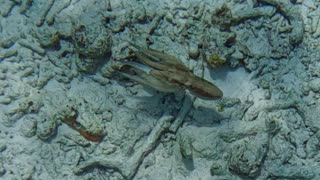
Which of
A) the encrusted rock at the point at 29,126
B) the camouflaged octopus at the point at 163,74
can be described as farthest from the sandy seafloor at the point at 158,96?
the camouflaged octopus at the point at 163,74

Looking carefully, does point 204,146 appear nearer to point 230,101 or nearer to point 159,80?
point 230,101

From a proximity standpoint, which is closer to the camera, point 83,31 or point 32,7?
point 83,31

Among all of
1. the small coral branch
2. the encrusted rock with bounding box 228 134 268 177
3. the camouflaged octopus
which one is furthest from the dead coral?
the encrusted rock with bounding box 228 134 268 177

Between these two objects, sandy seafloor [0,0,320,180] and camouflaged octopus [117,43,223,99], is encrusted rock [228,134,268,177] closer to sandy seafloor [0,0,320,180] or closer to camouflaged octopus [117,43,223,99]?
sandy seafloor [0,0,320,180]

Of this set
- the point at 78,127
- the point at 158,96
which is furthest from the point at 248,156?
the point at 78,127

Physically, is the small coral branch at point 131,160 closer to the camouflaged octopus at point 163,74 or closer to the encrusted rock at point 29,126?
the camouflaged octopus at point 163,74

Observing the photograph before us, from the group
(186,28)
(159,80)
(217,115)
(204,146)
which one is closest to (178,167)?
(204,146)
